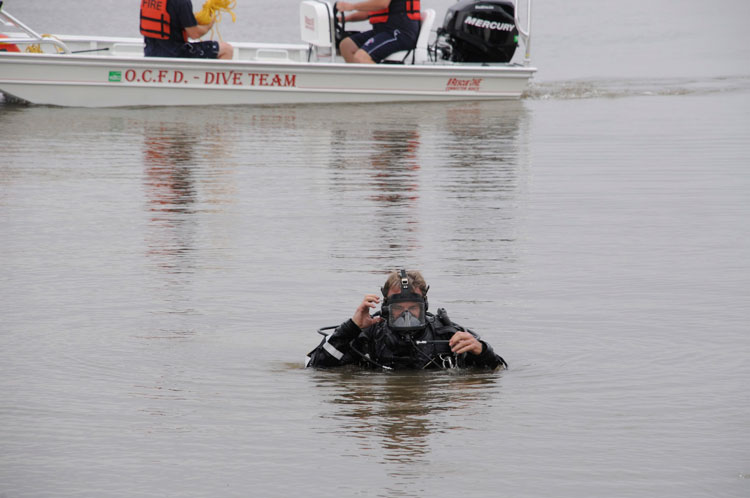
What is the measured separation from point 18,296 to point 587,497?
499 cm

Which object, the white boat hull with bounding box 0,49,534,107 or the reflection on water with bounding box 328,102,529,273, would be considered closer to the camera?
the reflection on water with bounding box 328,102,529,273

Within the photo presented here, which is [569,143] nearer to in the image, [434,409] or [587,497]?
[434,409]

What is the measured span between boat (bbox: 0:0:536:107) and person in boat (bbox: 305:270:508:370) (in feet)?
41.0

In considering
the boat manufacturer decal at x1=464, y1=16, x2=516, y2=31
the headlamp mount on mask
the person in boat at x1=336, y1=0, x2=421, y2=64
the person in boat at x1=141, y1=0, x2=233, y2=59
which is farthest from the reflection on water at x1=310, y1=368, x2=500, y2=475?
the boat manufacturer decal at x1=464, y1=16, x2=516, y2=31

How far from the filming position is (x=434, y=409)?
616cm

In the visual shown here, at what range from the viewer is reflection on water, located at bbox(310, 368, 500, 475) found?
5.64m

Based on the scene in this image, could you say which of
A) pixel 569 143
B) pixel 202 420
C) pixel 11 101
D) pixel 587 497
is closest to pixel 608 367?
pixel 587 497

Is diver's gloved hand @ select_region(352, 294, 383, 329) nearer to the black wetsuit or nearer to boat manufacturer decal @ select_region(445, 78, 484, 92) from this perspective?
the black wetsuit

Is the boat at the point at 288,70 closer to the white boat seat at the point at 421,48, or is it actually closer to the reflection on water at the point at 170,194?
the white boat seat at the point at 421,48

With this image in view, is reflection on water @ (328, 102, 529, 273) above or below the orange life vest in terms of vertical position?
below

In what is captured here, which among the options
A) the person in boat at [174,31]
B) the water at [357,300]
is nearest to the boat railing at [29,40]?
the water at [357,300]

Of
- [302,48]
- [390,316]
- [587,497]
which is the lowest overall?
[587,497]

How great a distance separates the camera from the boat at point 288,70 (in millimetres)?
18812

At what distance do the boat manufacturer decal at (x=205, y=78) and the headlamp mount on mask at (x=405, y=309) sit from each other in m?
13.4
